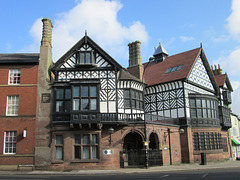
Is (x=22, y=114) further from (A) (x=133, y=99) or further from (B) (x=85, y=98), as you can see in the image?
(A) (x=133, y=99)

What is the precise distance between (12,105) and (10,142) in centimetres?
342

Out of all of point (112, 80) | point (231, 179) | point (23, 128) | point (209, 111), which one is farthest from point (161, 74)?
point (231, 179)

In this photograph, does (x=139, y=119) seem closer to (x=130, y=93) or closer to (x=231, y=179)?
(x=130, y=93)

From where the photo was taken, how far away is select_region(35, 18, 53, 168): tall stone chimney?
72.4 feet

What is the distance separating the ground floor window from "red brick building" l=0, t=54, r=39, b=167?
18.4 metres

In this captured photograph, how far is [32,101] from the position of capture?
23234 millimetres

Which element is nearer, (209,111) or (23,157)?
(23,157)

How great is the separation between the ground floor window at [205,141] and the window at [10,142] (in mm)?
19771

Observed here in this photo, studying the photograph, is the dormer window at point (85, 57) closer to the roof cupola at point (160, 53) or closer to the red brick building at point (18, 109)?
the red brick building at point (18, 109)

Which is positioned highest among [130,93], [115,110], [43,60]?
[43,60]

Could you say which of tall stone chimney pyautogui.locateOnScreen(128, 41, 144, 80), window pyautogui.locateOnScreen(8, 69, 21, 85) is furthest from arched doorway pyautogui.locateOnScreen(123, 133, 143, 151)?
window pyautogui.locateOnScreen(8, 69, 21, 85)

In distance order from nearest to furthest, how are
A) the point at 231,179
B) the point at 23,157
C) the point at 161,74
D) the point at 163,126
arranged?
the point at 231,179 → the point at 23,157 → the point at 163,126 → the point at 161,74

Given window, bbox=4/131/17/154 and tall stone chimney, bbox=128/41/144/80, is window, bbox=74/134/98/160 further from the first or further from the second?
tall stone chimney, bbox=128/41/144/80

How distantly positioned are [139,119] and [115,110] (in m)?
2.49
